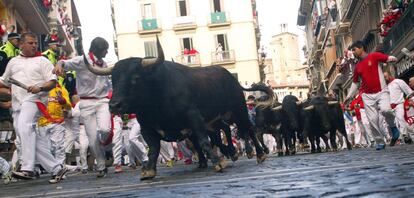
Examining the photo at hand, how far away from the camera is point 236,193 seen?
4.08 meters

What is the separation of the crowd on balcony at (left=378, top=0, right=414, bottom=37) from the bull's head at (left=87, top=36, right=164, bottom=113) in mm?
17542

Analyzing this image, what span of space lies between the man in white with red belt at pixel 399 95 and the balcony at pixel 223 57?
36408 millimetres

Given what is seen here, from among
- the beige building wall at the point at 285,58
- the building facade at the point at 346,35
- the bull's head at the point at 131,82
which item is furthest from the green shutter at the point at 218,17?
the beige building wall at the point at 285,58

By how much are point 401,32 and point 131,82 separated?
19.8 m

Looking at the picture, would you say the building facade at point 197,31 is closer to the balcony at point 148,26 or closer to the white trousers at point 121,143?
the balcony at point 148,26

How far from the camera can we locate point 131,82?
7340 millimetres

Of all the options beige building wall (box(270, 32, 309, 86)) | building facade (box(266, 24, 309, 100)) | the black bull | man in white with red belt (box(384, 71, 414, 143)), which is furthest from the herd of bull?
beige building wall (box(270, 32, 309, 86))

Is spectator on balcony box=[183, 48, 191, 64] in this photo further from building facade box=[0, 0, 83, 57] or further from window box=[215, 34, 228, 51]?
building facade box=[0, 0, 83, 57]

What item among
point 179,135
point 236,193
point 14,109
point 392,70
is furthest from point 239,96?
point 392,70

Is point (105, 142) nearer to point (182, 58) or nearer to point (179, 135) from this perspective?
point (179, 135)

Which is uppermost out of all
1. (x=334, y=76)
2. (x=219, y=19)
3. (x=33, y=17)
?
(x=219, y=19)

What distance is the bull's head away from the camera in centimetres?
722

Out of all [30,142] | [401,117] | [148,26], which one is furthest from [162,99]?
[148,26]

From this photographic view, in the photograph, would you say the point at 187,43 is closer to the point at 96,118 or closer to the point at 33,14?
the point at 33,14
